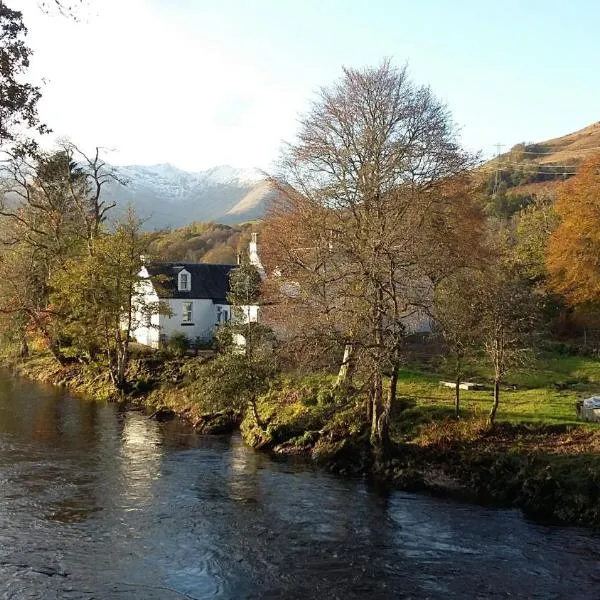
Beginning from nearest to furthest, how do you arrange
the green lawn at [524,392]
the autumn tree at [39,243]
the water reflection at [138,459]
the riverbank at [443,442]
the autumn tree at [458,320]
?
the riverbank at [443,442], the water reflection at [138,459], the autumn tree at [458,320], the green lawn at [524,392], the autumn tree at [39,243]

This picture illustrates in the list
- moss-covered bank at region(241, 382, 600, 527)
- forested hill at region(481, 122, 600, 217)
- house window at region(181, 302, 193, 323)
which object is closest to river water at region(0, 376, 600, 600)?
moss-covered bank at region(241, 382, 600, 527)

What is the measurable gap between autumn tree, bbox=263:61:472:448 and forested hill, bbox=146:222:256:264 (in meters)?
55.7

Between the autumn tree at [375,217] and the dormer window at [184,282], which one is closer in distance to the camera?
the autumn tree at [375,217]

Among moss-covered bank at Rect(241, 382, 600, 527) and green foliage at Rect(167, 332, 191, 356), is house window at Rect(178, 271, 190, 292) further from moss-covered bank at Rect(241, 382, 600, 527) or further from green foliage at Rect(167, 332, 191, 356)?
moss-covered bank at Rect(241, 382, 600, 527)

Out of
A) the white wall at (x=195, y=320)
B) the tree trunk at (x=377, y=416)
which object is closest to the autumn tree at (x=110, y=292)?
the white wall at (x=195, y=320)

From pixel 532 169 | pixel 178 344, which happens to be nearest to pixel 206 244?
pixel 178 344

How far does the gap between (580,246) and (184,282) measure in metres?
29.9

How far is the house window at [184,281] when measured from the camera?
5259 cm

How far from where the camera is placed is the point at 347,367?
29.0 metres

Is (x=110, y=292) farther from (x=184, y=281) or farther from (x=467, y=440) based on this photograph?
(x=467, y=440)

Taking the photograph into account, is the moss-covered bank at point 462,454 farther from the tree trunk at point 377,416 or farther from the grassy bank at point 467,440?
the tree trunk at point 377,416

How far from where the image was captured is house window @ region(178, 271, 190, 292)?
52.6 m

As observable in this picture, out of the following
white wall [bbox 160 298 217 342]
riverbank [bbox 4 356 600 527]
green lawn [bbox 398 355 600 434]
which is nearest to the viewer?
riverbank [bbox 4 356 600 527]

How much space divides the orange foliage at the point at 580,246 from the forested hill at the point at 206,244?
46.7 meters
